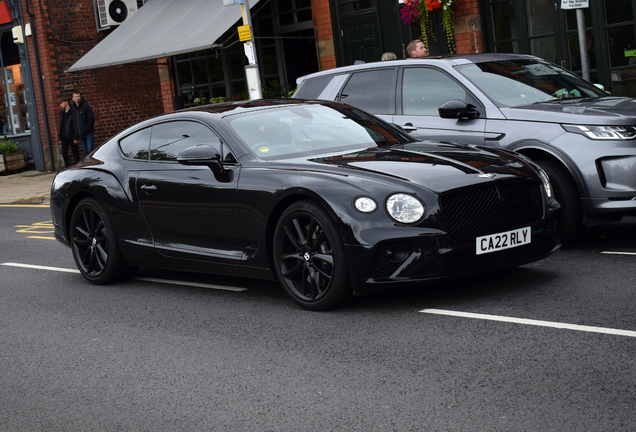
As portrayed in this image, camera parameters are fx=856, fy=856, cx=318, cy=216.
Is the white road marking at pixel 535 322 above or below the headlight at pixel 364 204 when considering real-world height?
below

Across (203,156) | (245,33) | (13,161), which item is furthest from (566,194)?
(13,161)

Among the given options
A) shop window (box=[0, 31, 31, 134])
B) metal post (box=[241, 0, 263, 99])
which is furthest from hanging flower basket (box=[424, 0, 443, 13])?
shop window (box=[0, 31, 31, 134])

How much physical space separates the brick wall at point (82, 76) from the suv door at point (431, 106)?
57.6ft

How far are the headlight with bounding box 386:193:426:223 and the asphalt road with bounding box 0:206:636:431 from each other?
66 cm

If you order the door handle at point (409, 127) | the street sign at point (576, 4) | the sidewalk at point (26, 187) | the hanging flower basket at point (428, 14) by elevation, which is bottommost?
the sidewalk at point (26, 187)

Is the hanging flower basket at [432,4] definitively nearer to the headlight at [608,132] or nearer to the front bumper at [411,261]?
the headlight at [608,132]

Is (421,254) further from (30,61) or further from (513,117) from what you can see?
(30,61)

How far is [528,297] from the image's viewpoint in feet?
19.1

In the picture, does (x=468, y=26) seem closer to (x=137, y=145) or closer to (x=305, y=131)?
(x=137, y=145)

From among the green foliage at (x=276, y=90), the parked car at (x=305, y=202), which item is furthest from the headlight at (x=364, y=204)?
the green foliage at (x=276, y=90)

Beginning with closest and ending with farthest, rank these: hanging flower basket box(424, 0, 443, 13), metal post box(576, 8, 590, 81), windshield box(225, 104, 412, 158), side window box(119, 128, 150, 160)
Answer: windshield box(225, 104, 412, 158), side window box(119, 128, 150, 160), metal post box(576, 8, 590, 81), hanging flower basket box(424, 0, 443, 13)

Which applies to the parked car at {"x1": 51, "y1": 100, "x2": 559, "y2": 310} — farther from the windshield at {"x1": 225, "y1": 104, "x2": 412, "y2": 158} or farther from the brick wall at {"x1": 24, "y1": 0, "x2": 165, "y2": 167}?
the brick wall at {"x1": 24, "y1": 0, "x2": 165, "y2": 167}

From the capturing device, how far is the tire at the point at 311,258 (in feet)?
18.6

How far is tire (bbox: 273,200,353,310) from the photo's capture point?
566 cm
